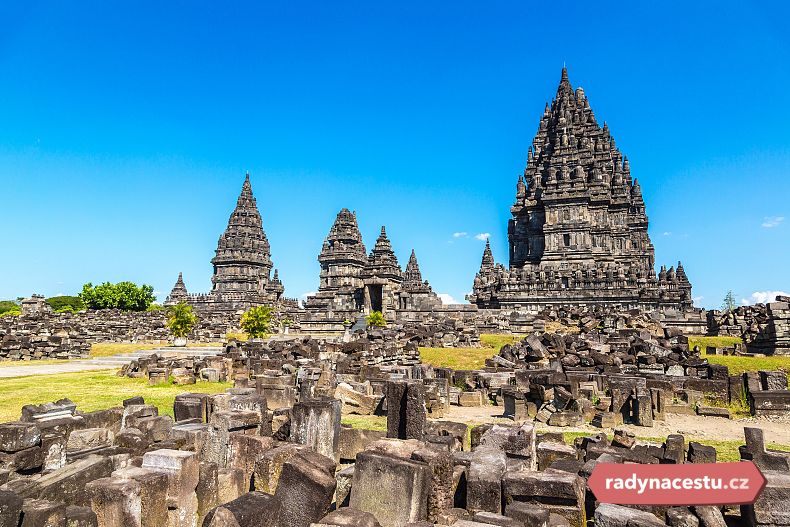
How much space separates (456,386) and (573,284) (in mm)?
23926

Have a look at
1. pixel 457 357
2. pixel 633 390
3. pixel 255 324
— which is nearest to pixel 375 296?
pixel 255 324

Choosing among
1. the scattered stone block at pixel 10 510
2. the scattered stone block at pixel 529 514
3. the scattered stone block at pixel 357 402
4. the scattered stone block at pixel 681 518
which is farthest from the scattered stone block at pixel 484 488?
the scattered stone block at pixel 357 402

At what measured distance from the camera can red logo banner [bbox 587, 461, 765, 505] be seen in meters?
3.41

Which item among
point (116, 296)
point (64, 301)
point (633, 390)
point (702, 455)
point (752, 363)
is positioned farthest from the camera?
point (64, 301)

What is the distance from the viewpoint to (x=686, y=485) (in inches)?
135

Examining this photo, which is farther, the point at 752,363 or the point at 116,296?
the point at 116,296

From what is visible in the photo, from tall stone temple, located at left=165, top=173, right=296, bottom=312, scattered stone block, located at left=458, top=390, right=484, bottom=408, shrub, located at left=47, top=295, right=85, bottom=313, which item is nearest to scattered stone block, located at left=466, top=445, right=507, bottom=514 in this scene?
scattered stone block, located at left=458, top=390, right=484, bottom=408

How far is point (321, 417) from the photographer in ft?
20.4

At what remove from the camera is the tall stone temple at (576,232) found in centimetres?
3397

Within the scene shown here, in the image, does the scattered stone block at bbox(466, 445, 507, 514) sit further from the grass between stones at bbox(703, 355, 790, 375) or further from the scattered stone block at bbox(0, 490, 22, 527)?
the grass between stones at bbox(703, 355, 790, 375)

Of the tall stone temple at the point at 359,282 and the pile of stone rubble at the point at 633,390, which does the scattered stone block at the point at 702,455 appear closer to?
the pile of stone rubble at the point at 633,390

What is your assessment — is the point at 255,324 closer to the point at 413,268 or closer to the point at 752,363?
the point at 752,363

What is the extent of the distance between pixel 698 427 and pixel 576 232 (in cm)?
3257

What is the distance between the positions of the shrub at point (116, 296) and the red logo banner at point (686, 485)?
6669cm
